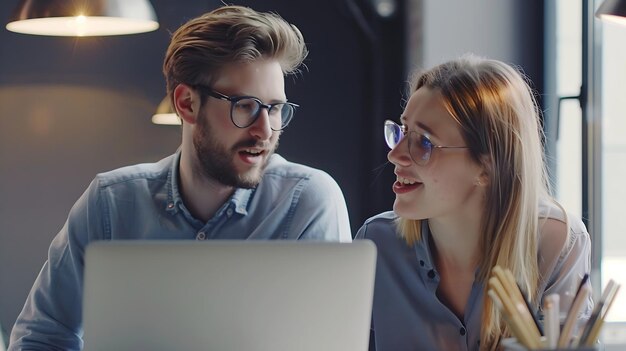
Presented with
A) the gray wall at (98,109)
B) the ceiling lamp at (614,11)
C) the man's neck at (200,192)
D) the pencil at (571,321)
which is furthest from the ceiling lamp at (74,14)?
the pencil at (571,321)

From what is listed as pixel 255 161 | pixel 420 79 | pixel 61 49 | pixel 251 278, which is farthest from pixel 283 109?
pixel 61 49

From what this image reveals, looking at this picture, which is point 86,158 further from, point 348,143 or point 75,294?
point 75,294

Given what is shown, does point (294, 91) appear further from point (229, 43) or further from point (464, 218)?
point (464, 218)

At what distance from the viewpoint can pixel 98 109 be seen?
4.33 metres

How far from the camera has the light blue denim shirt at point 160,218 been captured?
7.36ft

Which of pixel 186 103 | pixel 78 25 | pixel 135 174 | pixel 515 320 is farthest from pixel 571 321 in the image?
pixel 78 25

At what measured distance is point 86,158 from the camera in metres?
4.33

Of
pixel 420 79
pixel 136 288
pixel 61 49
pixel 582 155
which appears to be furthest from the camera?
pixel 61 49

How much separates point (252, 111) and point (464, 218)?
2.19 feet

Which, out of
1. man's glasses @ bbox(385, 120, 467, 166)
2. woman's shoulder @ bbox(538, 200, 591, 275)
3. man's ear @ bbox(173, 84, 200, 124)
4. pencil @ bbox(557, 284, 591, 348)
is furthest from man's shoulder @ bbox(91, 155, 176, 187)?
pencil @ bbox(557, 284, 591, 348)

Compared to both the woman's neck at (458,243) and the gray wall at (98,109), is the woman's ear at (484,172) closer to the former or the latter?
the woman's neck at (458,243)

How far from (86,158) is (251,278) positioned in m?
3.14

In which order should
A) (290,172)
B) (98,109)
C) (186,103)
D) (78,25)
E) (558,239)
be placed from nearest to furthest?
(558,239) < (290,172) < (186,103) < (78,25) < (98,109)

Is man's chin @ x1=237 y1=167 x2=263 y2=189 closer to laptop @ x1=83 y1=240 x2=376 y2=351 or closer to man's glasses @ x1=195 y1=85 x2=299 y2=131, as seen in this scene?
man's glasses @ x1=195 y1=85 x2=299 y2=131
